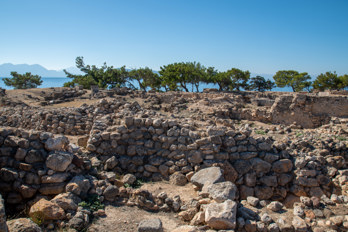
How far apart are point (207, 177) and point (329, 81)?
150 feet

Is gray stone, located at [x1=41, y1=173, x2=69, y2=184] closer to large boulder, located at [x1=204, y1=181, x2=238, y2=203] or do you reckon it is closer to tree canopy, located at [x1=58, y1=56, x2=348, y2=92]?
large boulder, located at [x1=204, y1=181, x2=238, y2=203]

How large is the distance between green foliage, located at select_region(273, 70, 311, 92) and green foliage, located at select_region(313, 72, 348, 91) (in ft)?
8.95

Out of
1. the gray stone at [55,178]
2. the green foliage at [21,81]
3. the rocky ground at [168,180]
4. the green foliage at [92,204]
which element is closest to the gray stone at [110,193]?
the rocky ground at [168,180]

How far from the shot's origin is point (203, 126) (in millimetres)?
7359

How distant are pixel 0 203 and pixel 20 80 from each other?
161ft

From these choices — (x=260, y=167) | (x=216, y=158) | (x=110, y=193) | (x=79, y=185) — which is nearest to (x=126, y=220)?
(x=110, y=193)

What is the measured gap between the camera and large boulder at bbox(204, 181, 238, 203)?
173 inches

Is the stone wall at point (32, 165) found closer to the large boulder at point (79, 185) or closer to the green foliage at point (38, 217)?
the large boulder at point (79, 185)

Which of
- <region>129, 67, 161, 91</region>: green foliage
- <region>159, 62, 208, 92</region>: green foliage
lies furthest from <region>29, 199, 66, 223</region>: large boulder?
<region>129, 67, 161, 91</region>: green foliage

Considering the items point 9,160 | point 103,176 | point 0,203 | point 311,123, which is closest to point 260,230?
point 103,176

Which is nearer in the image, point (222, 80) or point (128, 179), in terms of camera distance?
point (128, 179)

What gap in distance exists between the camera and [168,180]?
6.21 metres

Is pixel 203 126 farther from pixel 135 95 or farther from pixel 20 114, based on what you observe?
pixel 135 95

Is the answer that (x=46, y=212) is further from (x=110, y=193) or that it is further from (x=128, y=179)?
(x=128, y=179)
